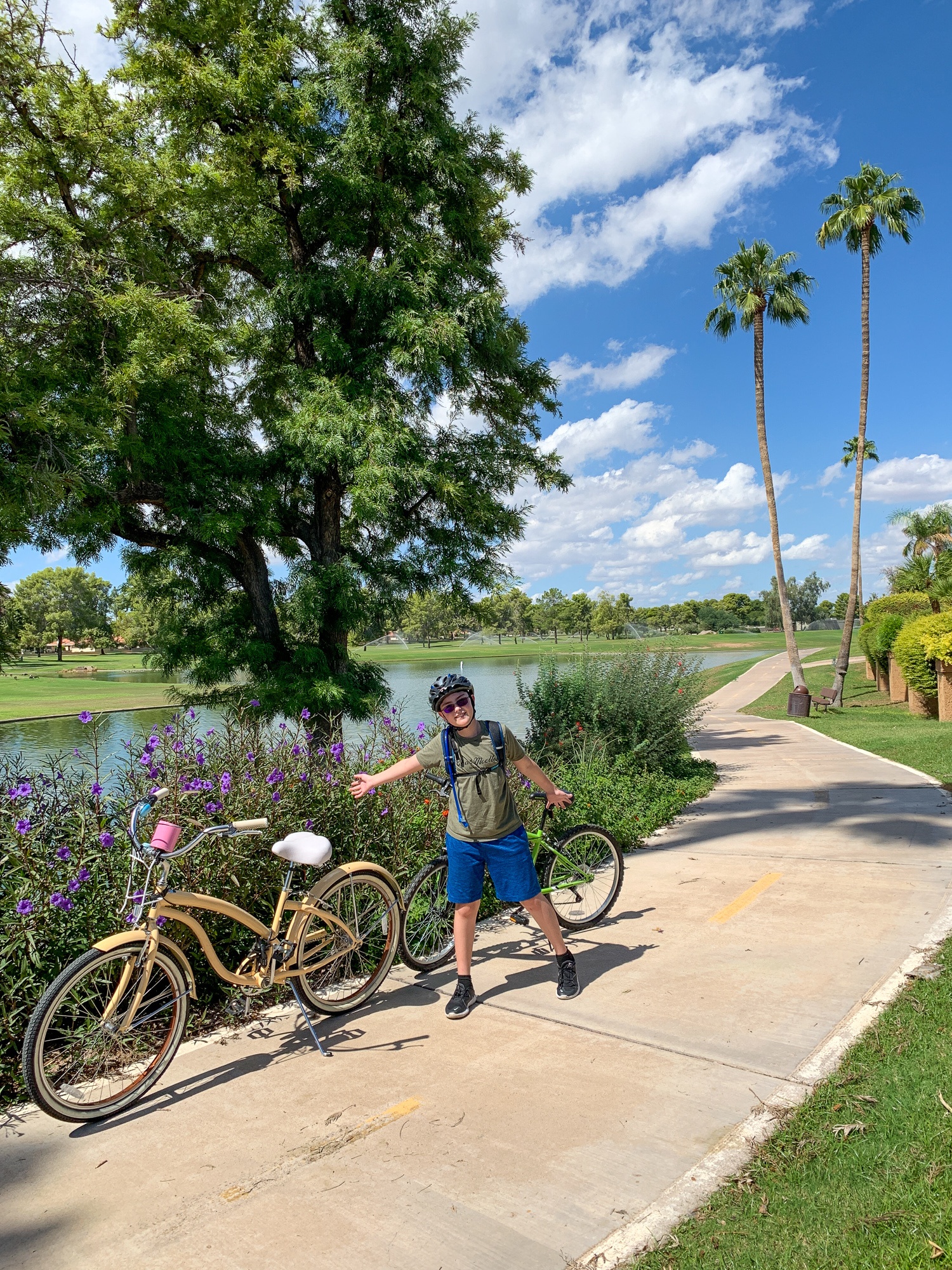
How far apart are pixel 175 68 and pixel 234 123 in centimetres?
95

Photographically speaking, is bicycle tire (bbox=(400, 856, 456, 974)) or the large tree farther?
the large tree

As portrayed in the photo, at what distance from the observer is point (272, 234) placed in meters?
12.1

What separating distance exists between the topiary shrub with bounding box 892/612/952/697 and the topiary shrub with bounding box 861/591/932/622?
7197 mm

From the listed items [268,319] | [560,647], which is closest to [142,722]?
[268,319]

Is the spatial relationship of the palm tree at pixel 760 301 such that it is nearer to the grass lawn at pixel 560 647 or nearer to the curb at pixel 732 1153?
the grass lawn at pixel 560 647

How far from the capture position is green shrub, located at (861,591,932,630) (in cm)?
2886

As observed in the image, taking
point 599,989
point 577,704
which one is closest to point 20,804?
point 599,989

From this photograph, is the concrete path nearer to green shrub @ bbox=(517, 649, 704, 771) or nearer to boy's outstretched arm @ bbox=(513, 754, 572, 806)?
boy's outstretched arm @ bbox=(513, 754, 572, 806)

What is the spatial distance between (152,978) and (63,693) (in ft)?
89.5

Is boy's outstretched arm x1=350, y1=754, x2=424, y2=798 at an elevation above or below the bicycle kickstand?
above

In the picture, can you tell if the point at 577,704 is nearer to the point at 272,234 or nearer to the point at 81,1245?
the point at 272,234

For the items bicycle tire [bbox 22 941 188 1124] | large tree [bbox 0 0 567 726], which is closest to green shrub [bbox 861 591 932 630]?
large tree [bbox 0 0 567 726]

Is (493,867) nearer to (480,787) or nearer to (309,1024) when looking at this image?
(480,787)

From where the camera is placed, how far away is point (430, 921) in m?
4.91
